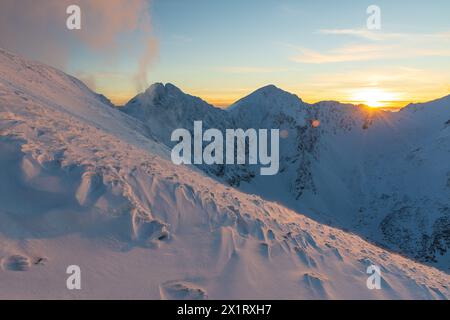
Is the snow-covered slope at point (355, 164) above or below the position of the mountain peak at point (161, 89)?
below

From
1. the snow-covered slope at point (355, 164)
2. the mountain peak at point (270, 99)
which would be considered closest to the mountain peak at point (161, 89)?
the snow-covered slope at point (355, 164)

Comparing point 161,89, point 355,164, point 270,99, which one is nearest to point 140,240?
point 161,89

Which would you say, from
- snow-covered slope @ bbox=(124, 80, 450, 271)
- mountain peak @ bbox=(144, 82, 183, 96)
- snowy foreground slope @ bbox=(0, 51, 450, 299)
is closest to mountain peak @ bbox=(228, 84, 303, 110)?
snow-covered slope @ bbox=(124, 80, 450, 271)

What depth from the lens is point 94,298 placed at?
20.2ft

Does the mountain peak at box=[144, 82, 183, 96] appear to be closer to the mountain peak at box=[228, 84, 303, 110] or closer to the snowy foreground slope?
the mountain peak at box=[228, 84, 303, 110]

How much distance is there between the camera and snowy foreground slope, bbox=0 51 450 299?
679 cm

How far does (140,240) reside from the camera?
822 cm

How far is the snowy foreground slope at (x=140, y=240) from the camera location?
22.3ft

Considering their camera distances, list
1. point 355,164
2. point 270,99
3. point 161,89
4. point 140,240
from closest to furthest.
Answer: point 140,240 < point 161,89 < point 355,164 < point 270,99

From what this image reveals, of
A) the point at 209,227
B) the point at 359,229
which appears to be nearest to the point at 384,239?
the point at 359,229

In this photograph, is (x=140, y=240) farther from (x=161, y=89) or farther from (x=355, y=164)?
(x=355, y=164)

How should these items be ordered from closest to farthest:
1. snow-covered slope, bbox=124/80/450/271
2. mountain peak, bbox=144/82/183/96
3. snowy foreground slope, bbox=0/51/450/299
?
snowy foreground slope, bbox=0/51/450/299 < snow-covered slope, bbox=124/80/450/271 < mountain peak, bbox=144/82/183/96

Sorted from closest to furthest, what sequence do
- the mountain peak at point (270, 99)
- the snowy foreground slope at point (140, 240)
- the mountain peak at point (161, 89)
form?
the snowy foreground slope at point (140, 240) → the mountain peak at point (161, 89) → the mountain peak at point (270, 99)

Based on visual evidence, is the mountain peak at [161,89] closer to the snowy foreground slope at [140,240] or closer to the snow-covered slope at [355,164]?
the snow-covered slope at [355,164]
